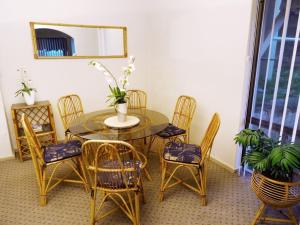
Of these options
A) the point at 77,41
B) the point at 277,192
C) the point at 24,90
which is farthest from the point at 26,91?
the point at 277,192

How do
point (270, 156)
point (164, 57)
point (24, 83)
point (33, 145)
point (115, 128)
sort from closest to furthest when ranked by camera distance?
point (270, 156)
point (33, 145)
point (115, 128)
point (24, 83)
point (164, 57)

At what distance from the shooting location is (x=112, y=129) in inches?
85.1

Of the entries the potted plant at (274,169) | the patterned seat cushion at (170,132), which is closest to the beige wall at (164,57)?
the patterned seat cushion at (170,132)

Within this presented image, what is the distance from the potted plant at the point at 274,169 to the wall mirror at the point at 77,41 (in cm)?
246

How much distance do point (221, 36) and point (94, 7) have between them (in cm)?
187

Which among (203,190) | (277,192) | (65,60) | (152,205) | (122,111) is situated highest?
(65,60)

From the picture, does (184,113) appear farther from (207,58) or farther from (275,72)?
(275,72)

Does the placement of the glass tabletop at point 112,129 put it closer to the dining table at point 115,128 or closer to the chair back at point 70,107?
the dining table at point 115,128

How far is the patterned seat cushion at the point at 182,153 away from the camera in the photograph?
80.6 inches

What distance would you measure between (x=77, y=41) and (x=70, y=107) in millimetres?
959

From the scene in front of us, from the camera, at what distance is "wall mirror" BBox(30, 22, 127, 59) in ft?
9.78

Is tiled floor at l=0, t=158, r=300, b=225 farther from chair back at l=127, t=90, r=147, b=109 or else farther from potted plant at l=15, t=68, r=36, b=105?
chair back at l=127, t=90, r=147, b=109

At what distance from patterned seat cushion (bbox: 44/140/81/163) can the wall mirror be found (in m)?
1.43

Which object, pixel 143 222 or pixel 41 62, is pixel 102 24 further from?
pixel 143 222
